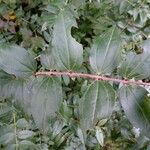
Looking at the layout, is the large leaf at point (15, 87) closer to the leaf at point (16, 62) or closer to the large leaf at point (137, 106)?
the leaf at point (16, 62)

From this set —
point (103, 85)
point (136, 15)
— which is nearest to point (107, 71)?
point (103, 85)

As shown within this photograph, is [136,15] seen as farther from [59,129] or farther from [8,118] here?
[8,118]

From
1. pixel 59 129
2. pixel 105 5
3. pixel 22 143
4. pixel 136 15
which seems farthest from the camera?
pixel 105 5

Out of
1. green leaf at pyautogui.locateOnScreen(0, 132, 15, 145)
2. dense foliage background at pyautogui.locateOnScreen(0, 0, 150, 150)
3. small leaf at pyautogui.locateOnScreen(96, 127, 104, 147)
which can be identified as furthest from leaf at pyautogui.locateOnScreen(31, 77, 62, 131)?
small leaf at pyautogui.locateOnScreen(96, 127, 104, 147)

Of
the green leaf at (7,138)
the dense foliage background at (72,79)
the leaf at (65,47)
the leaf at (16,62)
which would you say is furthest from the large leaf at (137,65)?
the green leaf at (7,138)

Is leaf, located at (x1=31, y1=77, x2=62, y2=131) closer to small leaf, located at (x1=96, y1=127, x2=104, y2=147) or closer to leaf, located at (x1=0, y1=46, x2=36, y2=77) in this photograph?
leaf, located at (x1=0, y1=46, x2=36, y2=77)

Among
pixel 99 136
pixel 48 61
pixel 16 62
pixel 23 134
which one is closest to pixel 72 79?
pixel 23 134

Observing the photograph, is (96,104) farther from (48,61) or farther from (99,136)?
(99,136)
